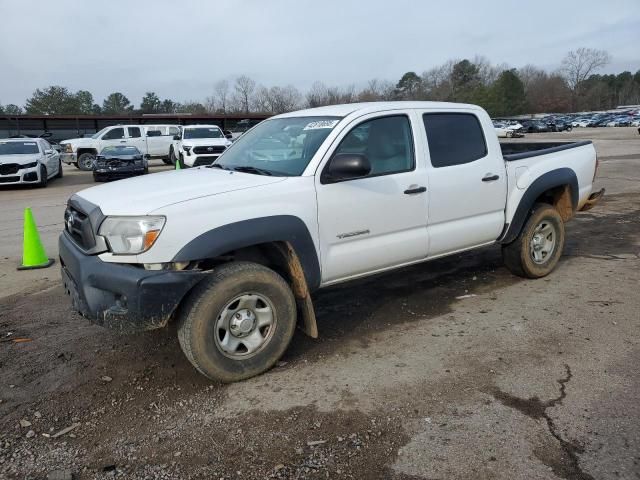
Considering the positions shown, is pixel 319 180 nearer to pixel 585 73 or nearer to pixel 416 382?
pixel 416 382

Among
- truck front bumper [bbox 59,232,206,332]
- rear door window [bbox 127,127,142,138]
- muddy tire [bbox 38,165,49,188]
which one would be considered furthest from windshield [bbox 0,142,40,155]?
truck front bumper [bbox 59,232,206,332]

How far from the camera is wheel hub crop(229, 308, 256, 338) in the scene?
3555 mm

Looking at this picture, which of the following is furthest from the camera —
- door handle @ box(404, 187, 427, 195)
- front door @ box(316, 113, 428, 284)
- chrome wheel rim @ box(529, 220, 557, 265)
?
chrome wheel rim @ box(529, 220, 557, 265)

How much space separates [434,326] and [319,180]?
170 centimetres

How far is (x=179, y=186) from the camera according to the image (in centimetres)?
369

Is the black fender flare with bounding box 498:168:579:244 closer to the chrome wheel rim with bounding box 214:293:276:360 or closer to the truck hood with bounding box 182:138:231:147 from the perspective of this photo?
the chrome wheel rim with bounding box 214:293:276:360

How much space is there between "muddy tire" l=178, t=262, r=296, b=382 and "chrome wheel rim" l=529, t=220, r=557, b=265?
322 cm

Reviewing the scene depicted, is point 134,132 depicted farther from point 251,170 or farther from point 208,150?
point 251,170

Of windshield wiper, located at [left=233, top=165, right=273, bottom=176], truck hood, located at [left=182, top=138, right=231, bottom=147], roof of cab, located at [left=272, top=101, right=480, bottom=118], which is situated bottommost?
windshield wiper, located at [left=233, top=165, right=273, bottom=176]

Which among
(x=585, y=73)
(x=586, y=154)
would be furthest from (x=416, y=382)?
(x=585, y=73)

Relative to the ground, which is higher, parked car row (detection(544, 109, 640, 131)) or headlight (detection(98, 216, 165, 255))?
parked car row (detection(544, 109, 640, 131))

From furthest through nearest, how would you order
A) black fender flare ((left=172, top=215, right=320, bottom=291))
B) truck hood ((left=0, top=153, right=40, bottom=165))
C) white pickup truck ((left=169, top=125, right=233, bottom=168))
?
white pickup truck ((left=169, top=125, right=233, bottom=168))
truck hood ((left=0, top=153, right=40, bottom=165))
black fender flare ((left=172, top=215, right=320, bottom=291))

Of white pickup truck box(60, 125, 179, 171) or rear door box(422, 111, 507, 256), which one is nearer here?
rear door box(422, 111, 507, 256)

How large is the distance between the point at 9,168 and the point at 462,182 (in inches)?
629
